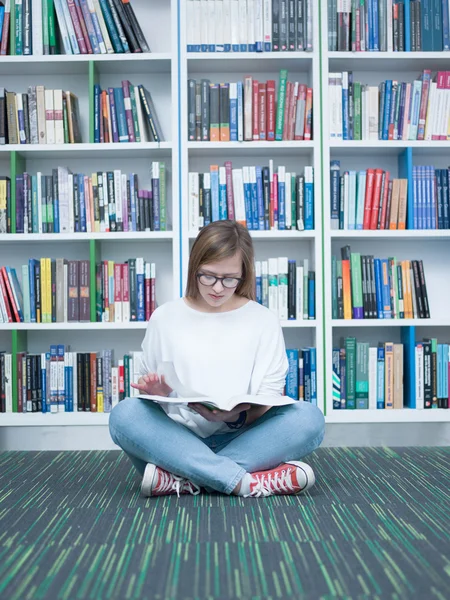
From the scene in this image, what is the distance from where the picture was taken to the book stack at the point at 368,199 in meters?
3.11

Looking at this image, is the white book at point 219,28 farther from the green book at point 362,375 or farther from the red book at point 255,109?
the green book at point 362,375

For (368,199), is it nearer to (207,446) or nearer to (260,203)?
(260,203)

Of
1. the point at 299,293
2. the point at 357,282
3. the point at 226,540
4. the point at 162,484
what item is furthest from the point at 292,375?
the point at 226,540

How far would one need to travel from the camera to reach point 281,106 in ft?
10.2

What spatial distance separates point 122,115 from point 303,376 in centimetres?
135

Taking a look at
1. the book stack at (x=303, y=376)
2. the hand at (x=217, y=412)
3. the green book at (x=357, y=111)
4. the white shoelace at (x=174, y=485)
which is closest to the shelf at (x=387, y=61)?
the green book at (x=357, y=111)

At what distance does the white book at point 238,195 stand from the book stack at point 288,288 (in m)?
0.22

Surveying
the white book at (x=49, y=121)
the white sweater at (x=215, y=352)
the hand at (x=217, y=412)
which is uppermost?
the white book at (x=49, y=121)

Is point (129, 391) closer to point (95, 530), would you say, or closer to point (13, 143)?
point (13, 143)

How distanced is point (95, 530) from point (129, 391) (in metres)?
1.55

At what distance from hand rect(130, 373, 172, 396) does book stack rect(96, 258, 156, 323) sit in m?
1.13

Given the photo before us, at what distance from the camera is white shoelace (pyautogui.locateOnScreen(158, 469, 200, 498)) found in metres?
1.92

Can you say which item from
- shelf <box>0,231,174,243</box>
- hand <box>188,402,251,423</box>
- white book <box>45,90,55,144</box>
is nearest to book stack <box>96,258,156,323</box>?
shelf <box>0,231,174,243</box>

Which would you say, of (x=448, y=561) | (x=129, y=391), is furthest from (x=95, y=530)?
(x=129, y=391)
